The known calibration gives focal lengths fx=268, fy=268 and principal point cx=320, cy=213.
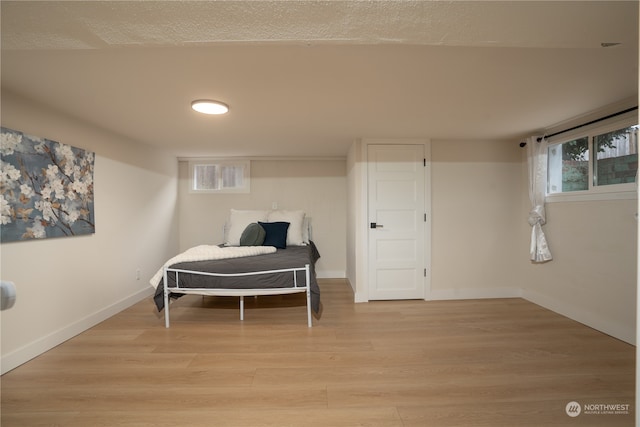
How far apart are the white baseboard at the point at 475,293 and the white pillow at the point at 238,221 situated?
2.64m

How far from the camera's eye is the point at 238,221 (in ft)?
13.1

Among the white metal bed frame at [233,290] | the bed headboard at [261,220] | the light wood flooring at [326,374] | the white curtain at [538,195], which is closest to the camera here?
the light wood flooring at [326,374]

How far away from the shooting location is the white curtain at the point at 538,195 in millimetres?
3023

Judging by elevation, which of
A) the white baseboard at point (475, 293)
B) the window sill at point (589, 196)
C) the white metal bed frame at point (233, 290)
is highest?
the window sill at point (589, 196)

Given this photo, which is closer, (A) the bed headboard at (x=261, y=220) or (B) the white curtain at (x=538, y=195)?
(B) the white curtain at (x=538, y=195)

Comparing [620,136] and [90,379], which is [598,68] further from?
[90,379]

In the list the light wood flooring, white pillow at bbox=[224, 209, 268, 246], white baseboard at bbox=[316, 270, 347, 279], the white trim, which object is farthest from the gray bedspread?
the white trim

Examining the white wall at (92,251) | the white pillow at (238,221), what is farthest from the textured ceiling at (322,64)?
the white pillow at (238,221)

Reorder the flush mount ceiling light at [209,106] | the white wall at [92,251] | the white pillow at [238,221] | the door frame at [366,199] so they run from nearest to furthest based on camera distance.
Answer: the white wall at [92,251] → the flush mount ceiling light at [209,106] → the door frame at [366,199] → the white pillow at [238,221]

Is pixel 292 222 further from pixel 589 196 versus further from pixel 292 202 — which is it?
pixel 589 196

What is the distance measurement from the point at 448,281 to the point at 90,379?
362 centimetres

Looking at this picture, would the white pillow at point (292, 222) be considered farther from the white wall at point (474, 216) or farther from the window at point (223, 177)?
the white wall at point (474, 216)

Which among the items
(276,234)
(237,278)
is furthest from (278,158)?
(237,278)

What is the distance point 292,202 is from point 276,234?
2.88 feet
